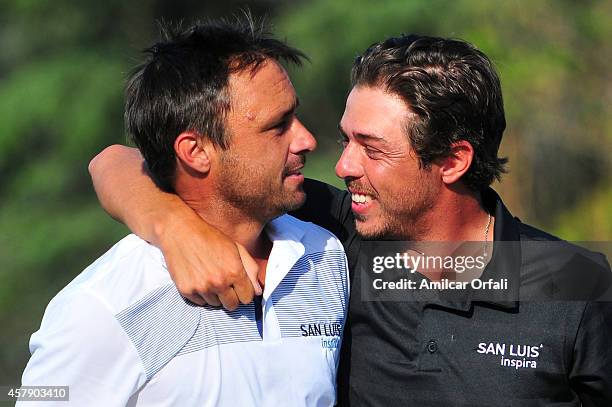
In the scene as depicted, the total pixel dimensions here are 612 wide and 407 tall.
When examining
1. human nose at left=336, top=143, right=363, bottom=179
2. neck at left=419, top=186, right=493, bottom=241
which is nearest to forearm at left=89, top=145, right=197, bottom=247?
human nose at left=336, top=143, right=363, bottom=179

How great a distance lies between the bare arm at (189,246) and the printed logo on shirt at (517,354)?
69cm

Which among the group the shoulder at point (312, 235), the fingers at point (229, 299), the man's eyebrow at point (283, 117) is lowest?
the fingers at point (229, 299)

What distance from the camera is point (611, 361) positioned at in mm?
2635

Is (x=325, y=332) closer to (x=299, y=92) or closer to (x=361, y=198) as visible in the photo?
(x=361, y=198)

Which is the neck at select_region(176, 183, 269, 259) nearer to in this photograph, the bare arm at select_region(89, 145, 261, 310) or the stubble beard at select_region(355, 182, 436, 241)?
the bare arm at select_region(89, 145, 261, 310)

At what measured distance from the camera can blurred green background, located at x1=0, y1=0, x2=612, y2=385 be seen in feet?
24.9

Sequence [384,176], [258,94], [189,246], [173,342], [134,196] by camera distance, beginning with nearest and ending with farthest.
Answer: [173,342] < [189,246] < [258,94] < [134,196] < [384,176]

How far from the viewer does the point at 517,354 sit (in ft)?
8.72

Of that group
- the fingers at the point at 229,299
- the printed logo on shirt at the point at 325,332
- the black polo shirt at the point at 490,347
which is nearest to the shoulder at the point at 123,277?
the fingers at the point at 229,299

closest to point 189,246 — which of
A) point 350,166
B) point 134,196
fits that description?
point 134,196

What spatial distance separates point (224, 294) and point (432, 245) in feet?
2.81

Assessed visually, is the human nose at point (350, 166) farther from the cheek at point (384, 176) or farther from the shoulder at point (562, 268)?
the shoulder at point (562, 268)

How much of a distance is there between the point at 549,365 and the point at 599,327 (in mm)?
165

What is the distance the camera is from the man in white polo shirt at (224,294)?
2256 mm
